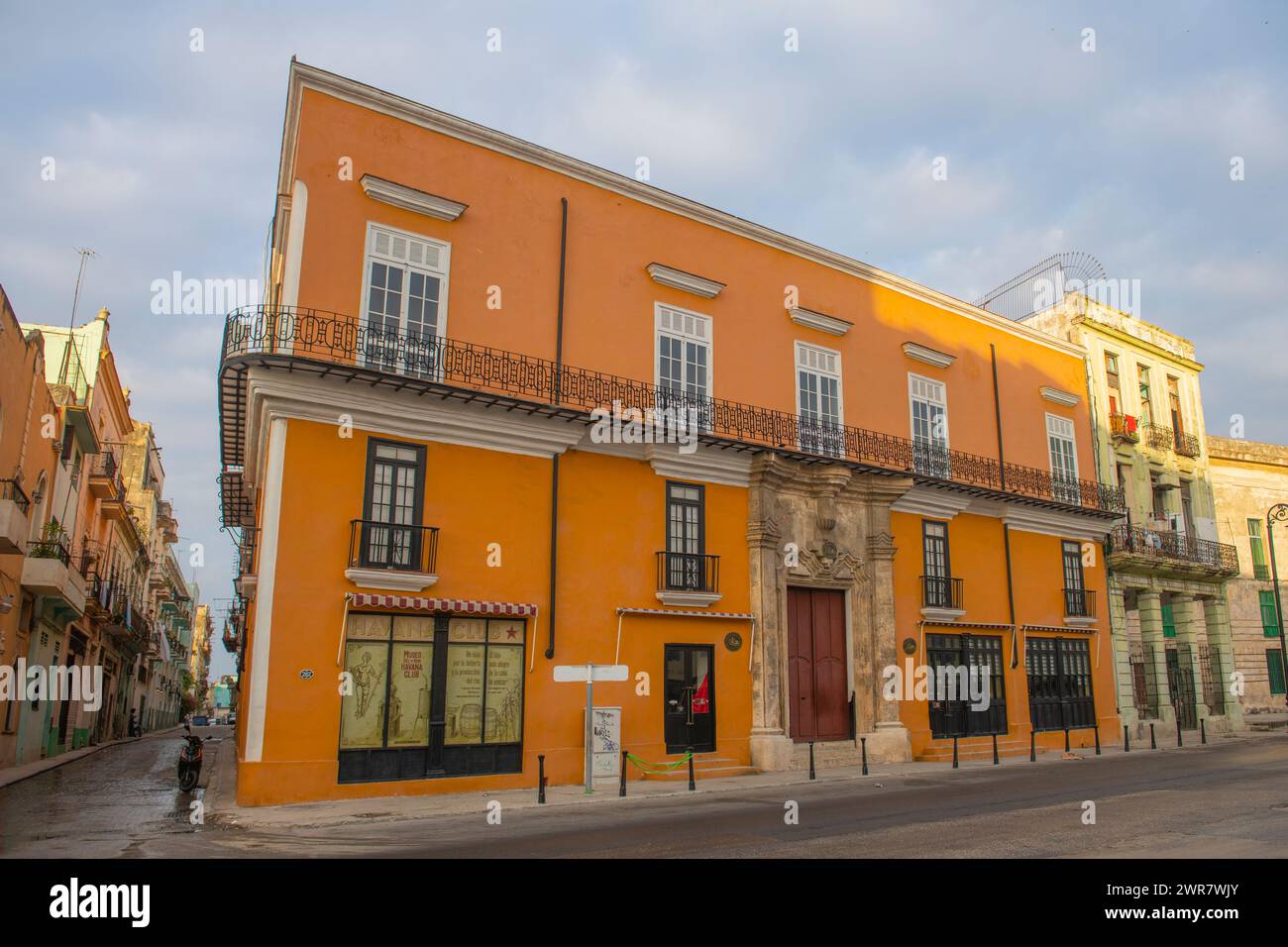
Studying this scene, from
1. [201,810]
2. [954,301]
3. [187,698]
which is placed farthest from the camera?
[187,698]

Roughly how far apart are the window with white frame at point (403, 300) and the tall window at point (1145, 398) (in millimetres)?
27015

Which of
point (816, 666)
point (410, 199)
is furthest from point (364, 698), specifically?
point (816, 666)

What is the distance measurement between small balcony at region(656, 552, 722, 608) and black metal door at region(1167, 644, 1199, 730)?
21.7 meters

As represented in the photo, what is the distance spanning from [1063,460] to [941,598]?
345 inches

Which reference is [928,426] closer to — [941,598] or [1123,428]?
[941,598]

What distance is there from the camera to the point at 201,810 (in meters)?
13.8

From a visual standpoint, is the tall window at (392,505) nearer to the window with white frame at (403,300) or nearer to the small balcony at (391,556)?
the small balcony at (391,556)

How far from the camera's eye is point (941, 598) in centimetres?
2386

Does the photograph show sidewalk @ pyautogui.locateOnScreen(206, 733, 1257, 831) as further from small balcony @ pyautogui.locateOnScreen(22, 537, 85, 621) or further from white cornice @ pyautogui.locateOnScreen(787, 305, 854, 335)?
white cornice @ pyautogui.locateOnScreen(787, 305, 854, 335)

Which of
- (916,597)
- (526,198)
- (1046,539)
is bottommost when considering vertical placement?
(916,597)

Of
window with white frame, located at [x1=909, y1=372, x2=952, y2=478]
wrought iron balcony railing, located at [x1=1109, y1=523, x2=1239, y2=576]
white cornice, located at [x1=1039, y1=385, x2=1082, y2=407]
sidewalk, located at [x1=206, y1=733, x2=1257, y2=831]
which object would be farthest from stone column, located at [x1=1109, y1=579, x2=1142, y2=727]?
window with white frame, located at [x1=909, y1=372, x2=952, y2=478]
